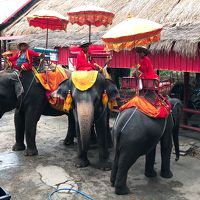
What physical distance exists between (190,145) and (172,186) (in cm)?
227

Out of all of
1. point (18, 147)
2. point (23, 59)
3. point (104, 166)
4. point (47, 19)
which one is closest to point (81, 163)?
point (104, 166)

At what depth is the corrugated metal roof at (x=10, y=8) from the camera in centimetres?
1541

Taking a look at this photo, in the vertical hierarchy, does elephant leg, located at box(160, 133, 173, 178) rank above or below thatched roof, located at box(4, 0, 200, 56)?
below

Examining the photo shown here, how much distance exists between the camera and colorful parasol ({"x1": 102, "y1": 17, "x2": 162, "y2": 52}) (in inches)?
209

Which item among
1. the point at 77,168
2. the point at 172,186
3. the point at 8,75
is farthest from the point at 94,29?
the point at 172,186

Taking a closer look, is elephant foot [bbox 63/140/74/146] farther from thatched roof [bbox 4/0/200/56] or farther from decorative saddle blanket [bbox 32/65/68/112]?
thatched roof [bbox 4/0/200/56]

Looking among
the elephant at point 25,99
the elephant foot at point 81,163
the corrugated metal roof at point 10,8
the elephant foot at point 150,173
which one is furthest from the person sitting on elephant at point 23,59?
the corrugated metal roof at point 10,8

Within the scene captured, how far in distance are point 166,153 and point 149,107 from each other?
35.9 inches

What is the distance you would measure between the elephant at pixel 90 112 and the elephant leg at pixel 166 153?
3.45 ft

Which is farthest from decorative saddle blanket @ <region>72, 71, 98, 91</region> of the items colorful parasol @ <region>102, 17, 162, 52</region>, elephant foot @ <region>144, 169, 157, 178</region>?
elephant foot @ <region>144, 169, 157, 178</region>

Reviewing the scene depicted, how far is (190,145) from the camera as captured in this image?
788 cm

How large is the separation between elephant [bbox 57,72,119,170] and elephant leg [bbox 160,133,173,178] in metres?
1.05

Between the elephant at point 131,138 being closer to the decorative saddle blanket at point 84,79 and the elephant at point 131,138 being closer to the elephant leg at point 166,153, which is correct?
the elephant leg at point 166,153

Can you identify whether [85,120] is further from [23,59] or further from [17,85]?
[23,59]
